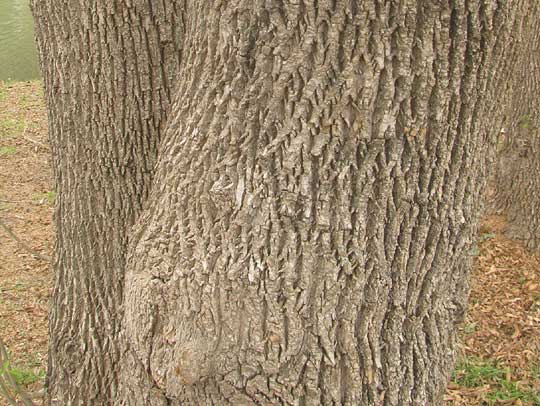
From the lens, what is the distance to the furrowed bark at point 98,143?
2482 mm

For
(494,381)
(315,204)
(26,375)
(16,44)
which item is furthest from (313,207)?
(16,44)

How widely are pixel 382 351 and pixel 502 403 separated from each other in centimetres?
242

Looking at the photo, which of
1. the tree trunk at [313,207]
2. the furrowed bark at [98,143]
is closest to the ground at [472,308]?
the furrowed bark at [98,143]

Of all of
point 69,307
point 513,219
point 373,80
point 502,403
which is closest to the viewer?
point 373,80

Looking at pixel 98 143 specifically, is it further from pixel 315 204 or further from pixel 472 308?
pixel 472 308

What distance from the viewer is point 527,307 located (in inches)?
186

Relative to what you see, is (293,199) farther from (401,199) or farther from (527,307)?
(527,307)

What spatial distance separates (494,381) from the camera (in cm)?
411

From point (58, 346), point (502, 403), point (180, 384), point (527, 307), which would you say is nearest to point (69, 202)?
point (58, 346)

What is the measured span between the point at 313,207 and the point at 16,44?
43.1 ft

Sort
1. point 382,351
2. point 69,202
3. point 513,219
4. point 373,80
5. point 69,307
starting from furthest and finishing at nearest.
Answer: point 513,219 → point 69,307 → point 69,202 → point 382,351 → point 373,80

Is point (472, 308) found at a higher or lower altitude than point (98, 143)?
lower

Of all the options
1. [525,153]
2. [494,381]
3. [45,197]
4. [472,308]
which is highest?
[525,153]

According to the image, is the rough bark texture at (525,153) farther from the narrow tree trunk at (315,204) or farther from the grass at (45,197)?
the grass at (45,197)
